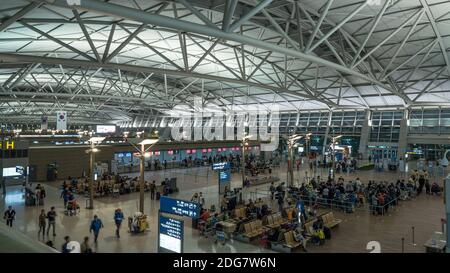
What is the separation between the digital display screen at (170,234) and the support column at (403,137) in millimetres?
37961

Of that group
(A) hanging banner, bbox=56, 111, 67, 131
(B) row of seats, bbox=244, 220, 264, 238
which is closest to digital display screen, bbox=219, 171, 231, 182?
(B) row of seats, bbox=244, 220, 264, 238

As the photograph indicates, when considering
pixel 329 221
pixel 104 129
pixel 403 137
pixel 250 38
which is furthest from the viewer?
pixel 104 129

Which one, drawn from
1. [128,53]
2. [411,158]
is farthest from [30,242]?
[411,158]

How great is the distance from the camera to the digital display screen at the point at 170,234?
852 centimetres

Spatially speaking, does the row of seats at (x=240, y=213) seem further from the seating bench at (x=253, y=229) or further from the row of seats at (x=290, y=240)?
the row of seats at (x=290, y=240)

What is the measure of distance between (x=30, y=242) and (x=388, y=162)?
130ft

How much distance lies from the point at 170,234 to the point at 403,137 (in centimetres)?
3915

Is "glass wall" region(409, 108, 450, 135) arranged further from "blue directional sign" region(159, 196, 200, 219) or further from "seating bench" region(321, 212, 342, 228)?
"blue directional sign" region(159, 196, 200, 219)

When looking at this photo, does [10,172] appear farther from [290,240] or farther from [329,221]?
[329,221]

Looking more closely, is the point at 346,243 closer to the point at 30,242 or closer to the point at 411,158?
the point at 30,242

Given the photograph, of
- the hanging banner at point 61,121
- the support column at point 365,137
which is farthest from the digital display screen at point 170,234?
the support column at point 365,137

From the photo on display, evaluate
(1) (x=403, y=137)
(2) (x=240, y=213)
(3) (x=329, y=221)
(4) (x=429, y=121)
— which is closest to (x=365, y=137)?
(1) (x=403, y=137)

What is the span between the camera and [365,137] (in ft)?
146

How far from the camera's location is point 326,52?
93.6 ft
